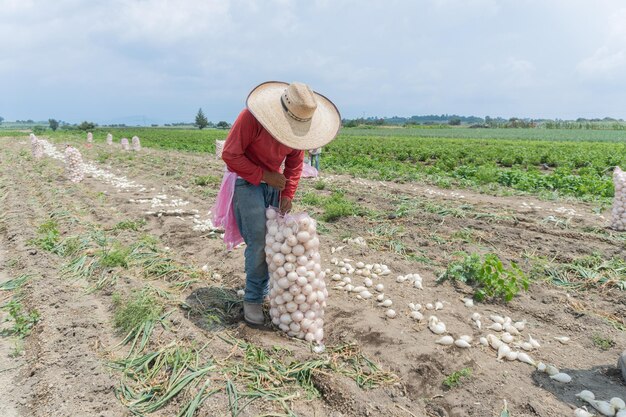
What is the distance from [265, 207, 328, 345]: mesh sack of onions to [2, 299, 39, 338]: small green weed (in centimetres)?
212

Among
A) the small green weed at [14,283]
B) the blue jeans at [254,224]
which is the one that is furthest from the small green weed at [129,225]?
the blue jeans at [254,224]

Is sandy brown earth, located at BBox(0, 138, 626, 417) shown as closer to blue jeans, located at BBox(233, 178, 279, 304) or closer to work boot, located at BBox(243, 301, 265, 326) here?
work boot, located at BBox(243, 301, 265, 326)

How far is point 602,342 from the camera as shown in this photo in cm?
349

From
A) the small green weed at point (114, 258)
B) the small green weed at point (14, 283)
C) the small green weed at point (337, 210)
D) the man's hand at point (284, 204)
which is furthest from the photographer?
the small green weed at point (337, 210)

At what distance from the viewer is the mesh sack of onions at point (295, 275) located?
10.9ft

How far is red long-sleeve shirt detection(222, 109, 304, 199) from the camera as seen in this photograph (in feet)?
10.6

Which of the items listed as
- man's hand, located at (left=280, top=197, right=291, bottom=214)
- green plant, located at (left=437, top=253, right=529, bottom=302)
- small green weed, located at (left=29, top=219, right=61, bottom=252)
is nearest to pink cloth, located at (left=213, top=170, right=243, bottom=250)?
man's hand, located at (left=280, top=197, right=291, bottom=214)

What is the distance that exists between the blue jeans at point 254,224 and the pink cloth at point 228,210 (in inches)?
3.1

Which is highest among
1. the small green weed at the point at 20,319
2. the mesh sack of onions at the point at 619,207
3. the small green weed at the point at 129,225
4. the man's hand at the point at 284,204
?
the man's hand at the point at 284,204

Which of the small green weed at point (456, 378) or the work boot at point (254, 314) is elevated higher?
the work boot at point (254, 314)

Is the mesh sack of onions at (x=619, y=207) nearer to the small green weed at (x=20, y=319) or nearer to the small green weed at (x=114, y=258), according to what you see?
the small green weed at (x=114, y=258)

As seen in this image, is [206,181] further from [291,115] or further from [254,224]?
[291,115]

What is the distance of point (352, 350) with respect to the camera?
3326mm

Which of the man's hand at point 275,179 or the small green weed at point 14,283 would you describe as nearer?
the man's hand at point 275,179
